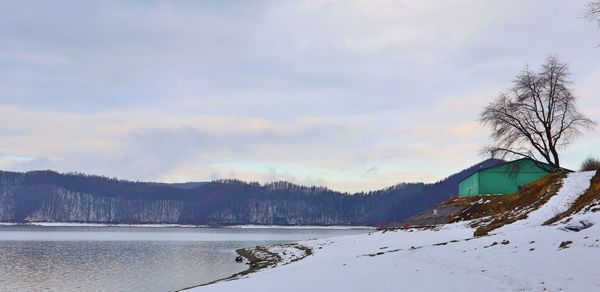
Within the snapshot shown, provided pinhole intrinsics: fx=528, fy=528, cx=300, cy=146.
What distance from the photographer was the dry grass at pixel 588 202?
27.0 meters

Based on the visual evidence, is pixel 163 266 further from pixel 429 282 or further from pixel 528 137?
pixel 429 282

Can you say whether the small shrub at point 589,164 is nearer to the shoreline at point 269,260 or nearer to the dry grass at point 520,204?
the dry grass at point 520,204

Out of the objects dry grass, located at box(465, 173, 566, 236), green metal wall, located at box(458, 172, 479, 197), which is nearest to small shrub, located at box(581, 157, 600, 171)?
dry grass, located at box(465, 173, 566, 236)

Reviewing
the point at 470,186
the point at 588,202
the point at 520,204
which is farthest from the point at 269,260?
the point at 470,186

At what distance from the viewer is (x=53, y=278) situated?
4778 cm

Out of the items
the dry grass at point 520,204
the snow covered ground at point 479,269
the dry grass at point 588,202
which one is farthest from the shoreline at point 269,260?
the dry grass at point 588,202

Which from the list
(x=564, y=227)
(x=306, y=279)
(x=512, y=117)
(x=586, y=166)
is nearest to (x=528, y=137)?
(x=512, y=117)

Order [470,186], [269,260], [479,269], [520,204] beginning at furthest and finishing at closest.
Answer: [470,186] → [269,260] → [520,204] → [479,269]

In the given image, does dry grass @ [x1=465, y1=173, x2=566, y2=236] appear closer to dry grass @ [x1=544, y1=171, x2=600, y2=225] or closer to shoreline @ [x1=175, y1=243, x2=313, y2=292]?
dry grass @ [x1=544, y1=171, x2=600, y2=225]

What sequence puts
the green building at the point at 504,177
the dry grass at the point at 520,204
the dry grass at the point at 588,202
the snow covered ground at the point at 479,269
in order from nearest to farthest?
the snow covered ground at the point at 479,269, the dry grass at the point at 588,202, the dry grass at the point at 520,204, the green building at the point at 504,177

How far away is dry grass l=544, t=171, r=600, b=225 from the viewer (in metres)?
27.0

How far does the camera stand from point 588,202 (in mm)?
29031

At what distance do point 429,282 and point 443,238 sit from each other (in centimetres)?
2246

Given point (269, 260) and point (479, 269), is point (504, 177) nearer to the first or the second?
point (269, 260)
